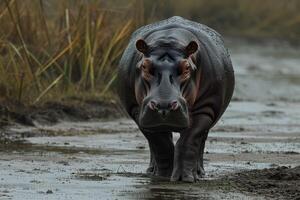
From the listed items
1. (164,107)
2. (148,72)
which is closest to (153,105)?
(164,107)

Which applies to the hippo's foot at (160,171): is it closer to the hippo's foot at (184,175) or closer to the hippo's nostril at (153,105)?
the hippo's foot at (184,175)

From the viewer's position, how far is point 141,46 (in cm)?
793

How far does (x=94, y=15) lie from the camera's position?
1365 centimetres

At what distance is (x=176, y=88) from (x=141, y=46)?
0.49m

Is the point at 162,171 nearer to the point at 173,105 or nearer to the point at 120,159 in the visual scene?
the point at 120,159

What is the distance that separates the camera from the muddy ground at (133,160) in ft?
24.6

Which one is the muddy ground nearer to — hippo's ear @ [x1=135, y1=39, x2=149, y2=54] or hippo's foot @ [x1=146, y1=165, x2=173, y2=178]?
hippo's foot @ [x1=146, y1=165, x2=173, y2=178]

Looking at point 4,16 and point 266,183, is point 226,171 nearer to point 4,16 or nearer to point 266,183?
point 266,183

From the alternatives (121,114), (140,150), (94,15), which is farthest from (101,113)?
(140,150)

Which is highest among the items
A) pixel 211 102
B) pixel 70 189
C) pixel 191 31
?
pixel 191 31

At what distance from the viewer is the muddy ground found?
751cm

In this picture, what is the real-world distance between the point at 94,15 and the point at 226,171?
518 cm

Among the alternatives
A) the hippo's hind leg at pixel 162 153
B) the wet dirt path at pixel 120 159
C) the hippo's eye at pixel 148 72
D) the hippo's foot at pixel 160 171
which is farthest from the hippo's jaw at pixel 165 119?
the hippo's foot at pixel 160 171

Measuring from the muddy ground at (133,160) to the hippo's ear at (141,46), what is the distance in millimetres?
947
